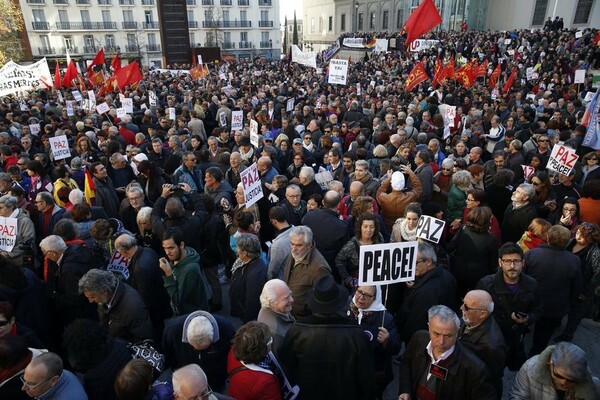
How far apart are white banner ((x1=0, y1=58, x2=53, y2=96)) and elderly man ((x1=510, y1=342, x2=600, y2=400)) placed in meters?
16.8

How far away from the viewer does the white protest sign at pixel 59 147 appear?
805 cm

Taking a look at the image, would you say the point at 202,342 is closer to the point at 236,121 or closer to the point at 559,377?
the point at 559,377

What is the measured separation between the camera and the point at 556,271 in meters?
4.06

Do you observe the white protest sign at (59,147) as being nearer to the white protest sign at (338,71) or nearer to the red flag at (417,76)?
the white protest sign at (338,71)

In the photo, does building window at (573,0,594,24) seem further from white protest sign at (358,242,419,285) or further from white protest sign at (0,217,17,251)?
white protest sign at (0,217,17,251)

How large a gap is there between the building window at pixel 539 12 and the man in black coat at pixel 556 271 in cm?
4136

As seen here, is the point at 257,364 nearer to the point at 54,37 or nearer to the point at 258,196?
the point at 258,196

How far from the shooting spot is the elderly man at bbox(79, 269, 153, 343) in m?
3.48

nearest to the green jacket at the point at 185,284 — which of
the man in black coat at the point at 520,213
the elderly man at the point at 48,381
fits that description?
the elderly man at the point at 48,381

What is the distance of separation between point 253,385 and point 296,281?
1.44 meters

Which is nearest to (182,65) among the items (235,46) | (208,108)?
(208,108)

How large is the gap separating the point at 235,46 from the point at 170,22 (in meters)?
36.9

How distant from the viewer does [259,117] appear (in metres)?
11.1

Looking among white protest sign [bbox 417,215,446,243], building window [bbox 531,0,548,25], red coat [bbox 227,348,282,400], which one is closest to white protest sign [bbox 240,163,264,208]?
white protest sign [bbox 417,215,446,243]
